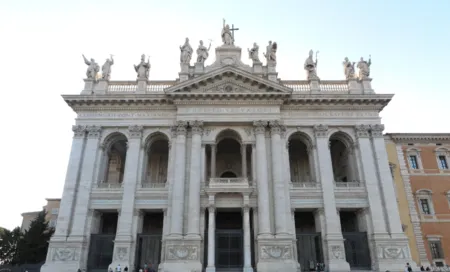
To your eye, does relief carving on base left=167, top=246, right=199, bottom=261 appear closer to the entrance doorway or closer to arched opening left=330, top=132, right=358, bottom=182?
the entrance doorway

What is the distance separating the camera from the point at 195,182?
2491 centimetres

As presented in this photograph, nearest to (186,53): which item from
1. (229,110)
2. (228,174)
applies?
(229,110)

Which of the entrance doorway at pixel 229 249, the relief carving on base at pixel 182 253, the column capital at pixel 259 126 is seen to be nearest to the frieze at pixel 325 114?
the column capital at pixel 259 126

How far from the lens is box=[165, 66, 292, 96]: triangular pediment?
1061 inches

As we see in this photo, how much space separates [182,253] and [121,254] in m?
4.28

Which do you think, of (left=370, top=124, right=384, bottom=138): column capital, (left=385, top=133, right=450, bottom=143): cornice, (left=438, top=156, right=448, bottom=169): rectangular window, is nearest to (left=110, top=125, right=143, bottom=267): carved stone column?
(left=370, top=124, right=384, bottom=138): column capital

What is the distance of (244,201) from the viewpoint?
80.1 feet

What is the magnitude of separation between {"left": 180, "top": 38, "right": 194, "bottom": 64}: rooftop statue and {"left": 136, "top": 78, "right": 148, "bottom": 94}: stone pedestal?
3.69 metres

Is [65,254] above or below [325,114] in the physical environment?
below

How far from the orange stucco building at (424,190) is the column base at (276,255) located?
511 inches

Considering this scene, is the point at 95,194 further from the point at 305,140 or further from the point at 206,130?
the point at 305,140

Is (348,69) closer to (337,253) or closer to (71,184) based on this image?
(337,253)

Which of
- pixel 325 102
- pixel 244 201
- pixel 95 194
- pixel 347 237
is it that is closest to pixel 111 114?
pixel 95 194

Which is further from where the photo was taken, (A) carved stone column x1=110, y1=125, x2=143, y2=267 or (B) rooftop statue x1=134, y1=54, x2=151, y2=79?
(B) rooftop statue x1=134, y1=54, x2=151, y2=79
